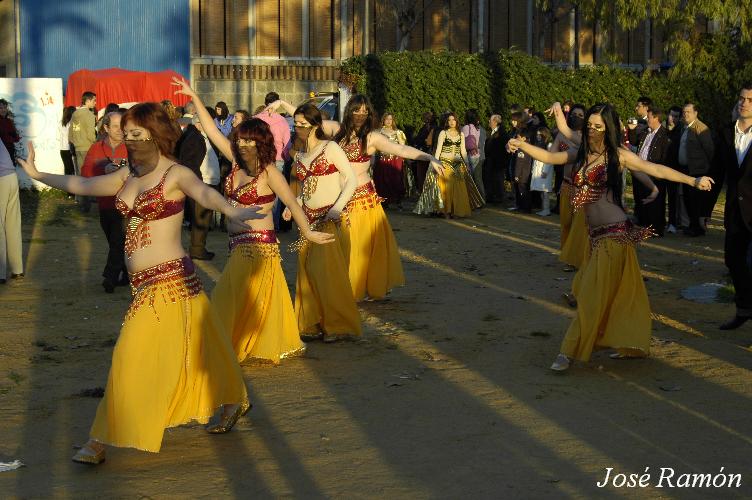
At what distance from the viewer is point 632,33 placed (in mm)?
40906

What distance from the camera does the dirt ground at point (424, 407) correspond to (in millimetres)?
6043

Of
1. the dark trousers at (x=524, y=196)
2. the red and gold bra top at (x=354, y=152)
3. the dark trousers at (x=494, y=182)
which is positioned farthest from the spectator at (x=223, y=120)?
the red and gold bra top at (x=354, y=152)

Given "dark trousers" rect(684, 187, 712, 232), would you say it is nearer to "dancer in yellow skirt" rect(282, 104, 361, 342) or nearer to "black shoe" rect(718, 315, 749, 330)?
"black shoe" rect(718, 315, 749, 330)

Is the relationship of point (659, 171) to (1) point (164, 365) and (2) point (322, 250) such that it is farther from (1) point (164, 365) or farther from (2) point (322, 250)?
(1) point (164, 365)

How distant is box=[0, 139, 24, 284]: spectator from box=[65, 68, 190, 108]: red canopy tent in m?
16.9

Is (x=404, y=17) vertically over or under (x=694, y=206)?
over

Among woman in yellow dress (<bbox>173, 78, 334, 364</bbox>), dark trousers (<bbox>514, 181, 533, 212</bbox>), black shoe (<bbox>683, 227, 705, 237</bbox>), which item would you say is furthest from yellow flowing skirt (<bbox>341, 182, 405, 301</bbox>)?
dark trousers (<bbox>514, 181, 533, 212</bbox>)

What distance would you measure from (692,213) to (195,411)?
11747mm

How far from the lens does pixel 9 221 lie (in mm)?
12719

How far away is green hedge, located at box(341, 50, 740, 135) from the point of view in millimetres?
25797

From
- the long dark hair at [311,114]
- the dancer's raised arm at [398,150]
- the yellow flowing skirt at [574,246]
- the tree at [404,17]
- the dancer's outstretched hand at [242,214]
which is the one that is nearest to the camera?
the dancer's outstretched hand at [242,214]

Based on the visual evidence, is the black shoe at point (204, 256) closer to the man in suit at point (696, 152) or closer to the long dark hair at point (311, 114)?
the long dark hair at point (311, 114)

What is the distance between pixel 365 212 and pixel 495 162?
11243 mm

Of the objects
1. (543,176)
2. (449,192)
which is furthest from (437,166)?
(543,176)
